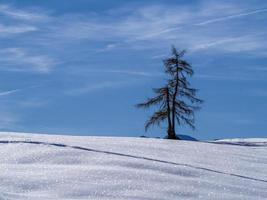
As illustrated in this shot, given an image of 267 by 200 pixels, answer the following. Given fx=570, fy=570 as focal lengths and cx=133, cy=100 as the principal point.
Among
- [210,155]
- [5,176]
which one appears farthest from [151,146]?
[5,176]

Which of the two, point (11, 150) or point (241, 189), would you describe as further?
point (11, 150)

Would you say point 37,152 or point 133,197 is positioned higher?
point 37,152

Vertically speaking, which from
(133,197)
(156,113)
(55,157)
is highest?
(156,113)

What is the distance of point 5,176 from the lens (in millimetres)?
5211

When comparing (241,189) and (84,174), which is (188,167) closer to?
(241,189)

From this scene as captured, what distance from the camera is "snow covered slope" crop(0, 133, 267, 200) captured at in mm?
4879

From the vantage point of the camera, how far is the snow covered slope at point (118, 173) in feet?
16.0

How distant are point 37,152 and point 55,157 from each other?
0.26m

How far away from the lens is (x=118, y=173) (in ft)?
18.0

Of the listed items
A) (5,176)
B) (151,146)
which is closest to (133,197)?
(5,176)

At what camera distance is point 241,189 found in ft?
18.6

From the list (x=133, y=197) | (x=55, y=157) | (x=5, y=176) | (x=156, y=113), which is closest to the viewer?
(x=133, y=197)

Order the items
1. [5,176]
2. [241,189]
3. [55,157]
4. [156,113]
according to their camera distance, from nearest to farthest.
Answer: [5,176]
[241,189]
[55,157]
[156,113]

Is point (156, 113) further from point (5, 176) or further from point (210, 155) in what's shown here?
point (5, 176)
